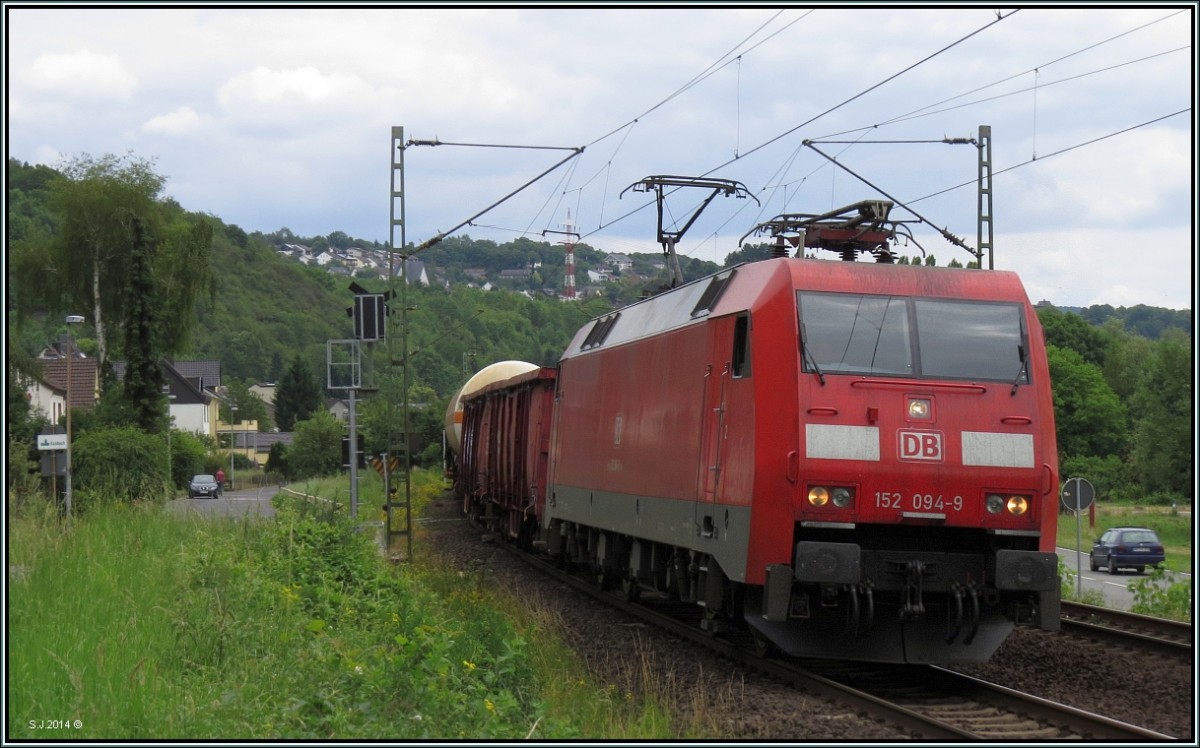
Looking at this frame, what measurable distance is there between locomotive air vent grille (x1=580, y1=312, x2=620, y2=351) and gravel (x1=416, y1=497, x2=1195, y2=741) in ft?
12.2

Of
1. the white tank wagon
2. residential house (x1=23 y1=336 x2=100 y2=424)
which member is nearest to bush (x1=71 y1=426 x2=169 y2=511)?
the white tank wagon

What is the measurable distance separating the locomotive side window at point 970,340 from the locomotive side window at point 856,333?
0.56ft

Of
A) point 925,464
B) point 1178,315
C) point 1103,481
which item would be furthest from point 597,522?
point 1178,315

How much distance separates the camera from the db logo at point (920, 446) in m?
9.93

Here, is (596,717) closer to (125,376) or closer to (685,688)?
(685,688)

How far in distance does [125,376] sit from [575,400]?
3507cm

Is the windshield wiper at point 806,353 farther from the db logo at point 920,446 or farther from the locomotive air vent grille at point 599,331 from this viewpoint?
the locomotive air vent grille at point 599,331

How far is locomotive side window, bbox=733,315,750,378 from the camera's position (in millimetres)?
10430

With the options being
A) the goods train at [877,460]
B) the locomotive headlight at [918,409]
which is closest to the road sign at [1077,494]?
the goods train at [877,460]

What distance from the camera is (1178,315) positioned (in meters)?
76.0

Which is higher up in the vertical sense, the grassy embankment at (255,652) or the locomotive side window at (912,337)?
the locomotive side window at (912,337)

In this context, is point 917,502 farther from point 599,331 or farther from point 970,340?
point 599,331

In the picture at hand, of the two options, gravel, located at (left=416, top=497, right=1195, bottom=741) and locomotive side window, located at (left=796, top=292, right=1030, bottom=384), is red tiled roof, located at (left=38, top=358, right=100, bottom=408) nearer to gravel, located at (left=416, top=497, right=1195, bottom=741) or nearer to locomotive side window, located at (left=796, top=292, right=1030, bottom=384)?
gravel, located at (left=416, top=497, right=1195, bottom=741)

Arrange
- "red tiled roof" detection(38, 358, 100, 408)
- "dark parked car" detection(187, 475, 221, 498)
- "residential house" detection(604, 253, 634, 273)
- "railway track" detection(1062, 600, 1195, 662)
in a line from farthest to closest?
"red tiled roof" detection(38, 358, 100, 408), "dark parked car" detection(187, 475, 221, 498), "residential house" detection(604, 253, 634, 273), "railway track" detection(1062, 600, 1195, 662)
